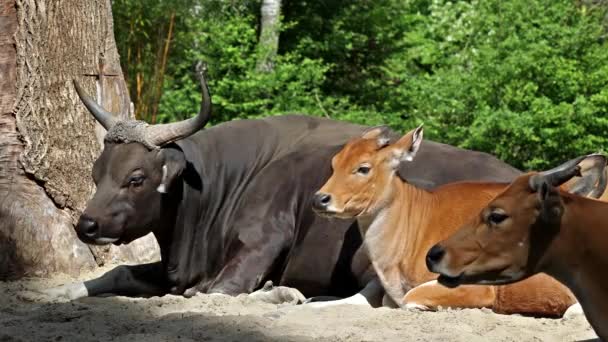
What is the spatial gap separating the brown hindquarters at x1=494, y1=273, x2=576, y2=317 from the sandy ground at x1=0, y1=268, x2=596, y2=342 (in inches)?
4.7

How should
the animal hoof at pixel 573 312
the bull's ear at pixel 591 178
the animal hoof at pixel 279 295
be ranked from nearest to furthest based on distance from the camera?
the bull's ear at pixel 591 178, the animal hoof at pixel 573 312, the animal hoof at pixel 279 295

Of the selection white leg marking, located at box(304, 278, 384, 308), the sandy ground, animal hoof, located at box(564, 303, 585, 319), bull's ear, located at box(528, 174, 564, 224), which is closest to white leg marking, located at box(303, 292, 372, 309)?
white leg marking, located at box(304, 278, 384, 308)

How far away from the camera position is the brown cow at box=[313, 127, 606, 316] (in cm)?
673

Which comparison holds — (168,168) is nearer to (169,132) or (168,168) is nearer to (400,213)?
(169,132)

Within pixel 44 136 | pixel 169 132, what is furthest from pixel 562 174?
pixel 44 136

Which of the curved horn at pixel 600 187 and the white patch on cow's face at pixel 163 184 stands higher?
the curved horn at pixel 600 187

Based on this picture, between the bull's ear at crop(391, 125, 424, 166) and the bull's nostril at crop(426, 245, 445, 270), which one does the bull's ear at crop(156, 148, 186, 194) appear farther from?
the bull's nostril at crop(426, 245, 445, 270)

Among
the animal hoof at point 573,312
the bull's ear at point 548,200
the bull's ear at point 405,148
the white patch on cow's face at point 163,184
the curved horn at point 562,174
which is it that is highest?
the curved horn at point 562,174

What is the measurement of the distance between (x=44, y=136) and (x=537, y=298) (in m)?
3.54

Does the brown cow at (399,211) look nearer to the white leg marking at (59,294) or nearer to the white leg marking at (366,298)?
the white leg marking at (366,298)

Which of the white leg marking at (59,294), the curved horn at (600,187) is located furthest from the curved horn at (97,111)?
the curved horn at (600,187)

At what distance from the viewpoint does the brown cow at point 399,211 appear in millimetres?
6734

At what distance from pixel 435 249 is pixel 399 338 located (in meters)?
0.55

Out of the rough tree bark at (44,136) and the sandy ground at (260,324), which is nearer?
the sandy ground at (260,324)
